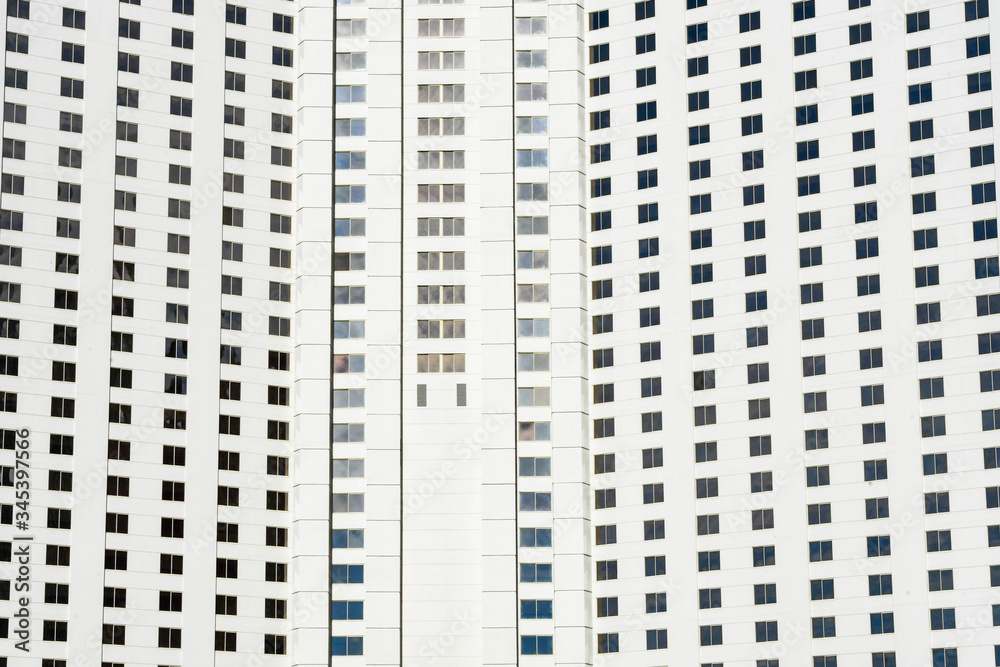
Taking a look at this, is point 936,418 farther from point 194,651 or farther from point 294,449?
point 194,651

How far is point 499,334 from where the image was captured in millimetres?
104312

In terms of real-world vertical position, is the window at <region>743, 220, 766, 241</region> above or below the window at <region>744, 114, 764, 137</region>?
below

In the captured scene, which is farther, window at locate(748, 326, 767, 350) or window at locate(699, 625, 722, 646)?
window at locate(748, 326, 767, 350)

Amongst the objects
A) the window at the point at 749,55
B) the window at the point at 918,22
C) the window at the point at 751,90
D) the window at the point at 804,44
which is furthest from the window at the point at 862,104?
the window at the point at 749,55

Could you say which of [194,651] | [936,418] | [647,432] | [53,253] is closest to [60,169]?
[53,253]

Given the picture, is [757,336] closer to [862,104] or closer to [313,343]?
[862,104]

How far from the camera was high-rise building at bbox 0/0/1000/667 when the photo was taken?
313ft

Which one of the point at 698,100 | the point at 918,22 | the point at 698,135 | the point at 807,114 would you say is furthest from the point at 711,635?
the point at 918,22

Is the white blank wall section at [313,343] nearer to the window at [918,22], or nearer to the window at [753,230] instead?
the window at [753,230]

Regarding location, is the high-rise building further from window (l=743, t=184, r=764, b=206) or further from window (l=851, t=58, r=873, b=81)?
window (l=743, t=184, r=764, b=206)

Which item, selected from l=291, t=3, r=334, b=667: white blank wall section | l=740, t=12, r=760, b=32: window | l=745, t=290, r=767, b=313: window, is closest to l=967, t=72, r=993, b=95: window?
l=740, t=12, r=760, b=32: window

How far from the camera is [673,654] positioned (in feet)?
321

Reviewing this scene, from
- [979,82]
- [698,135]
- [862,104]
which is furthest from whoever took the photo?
[698,135]

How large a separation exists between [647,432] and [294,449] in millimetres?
22558
